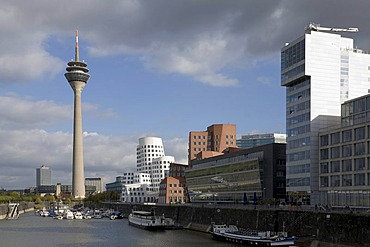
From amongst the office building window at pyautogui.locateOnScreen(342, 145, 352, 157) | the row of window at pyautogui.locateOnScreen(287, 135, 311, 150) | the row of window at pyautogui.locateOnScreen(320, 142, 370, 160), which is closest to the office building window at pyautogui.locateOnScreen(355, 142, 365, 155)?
the row of window at pyautogui.locateOnScreen(320, 142, 370, 160)

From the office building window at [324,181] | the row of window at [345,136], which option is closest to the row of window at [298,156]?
the row of window at [345,136]

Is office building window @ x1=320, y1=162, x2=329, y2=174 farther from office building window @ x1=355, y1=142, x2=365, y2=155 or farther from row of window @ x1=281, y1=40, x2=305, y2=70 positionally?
row of window @ x1=281, y1=40, x2=305, y2=70

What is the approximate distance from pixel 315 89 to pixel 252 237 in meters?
40.7

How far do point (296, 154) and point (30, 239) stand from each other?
59260 mm

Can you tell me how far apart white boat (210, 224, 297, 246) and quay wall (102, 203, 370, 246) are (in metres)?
2.51

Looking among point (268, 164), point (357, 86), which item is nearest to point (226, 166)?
point (268, 164)

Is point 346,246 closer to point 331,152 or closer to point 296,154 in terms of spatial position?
point 331,152

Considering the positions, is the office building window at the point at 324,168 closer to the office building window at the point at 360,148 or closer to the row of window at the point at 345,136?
the row of window at the point at 345,136

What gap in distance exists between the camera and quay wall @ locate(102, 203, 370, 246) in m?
72.8

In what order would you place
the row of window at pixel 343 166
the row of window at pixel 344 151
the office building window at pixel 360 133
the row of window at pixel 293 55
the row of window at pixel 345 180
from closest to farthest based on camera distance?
1. the row of window at pixel 345 180
2. the office building window at pixel 360 133
3. the row of window at pixel 344 151
4. the row of window at pixel 343 166
5. the row of window at pixel 293 55

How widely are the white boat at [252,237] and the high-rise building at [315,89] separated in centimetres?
2231

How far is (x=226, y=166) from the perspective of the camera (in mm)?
158500

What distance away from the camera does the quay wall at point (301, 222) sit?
239 ft

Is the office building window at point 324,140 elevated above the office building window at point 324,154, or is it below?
above
